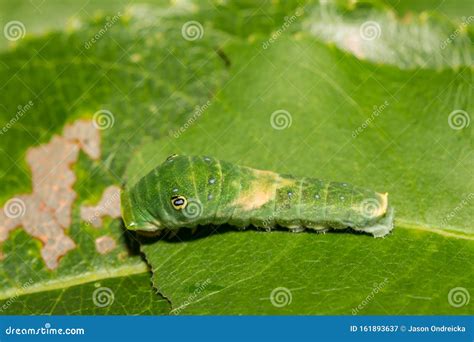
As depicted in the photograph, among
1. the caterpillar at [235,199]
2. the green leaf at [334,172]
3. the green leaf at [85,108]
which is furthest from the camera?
the green leaf at [85,108]

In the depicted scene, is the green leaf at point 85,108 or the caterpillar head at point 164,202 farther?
the green leaf at point 85,108

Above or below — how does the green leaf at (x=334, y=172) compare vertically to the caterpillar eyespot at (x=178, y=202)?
above

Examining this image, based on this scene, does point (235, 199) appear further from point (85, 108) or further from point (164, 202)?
point (85, 108)

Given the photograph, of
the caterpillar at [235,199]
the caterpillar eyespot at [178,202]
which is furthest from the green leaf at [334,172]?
the caterpillar eyespot at [178,202]

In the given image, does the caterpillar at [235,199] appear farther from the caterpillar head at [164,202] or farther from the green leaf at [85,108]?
the green leaf at [85,108]

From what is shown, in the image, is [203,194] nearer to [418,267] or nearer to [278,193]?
[278,193]

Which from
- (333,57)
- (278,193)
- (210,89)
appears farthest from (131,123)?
(333,57)

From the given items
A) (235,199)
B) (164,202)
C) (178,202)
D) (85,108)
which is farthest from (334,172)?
(85,108)

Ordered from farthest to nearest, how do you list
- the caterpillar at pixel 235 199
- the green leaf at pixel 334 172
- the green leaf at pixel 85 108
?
the green leaf at pixel 85 108 < the caterpillar at pixel 235 199 < the green leaf at pixel 334 172
